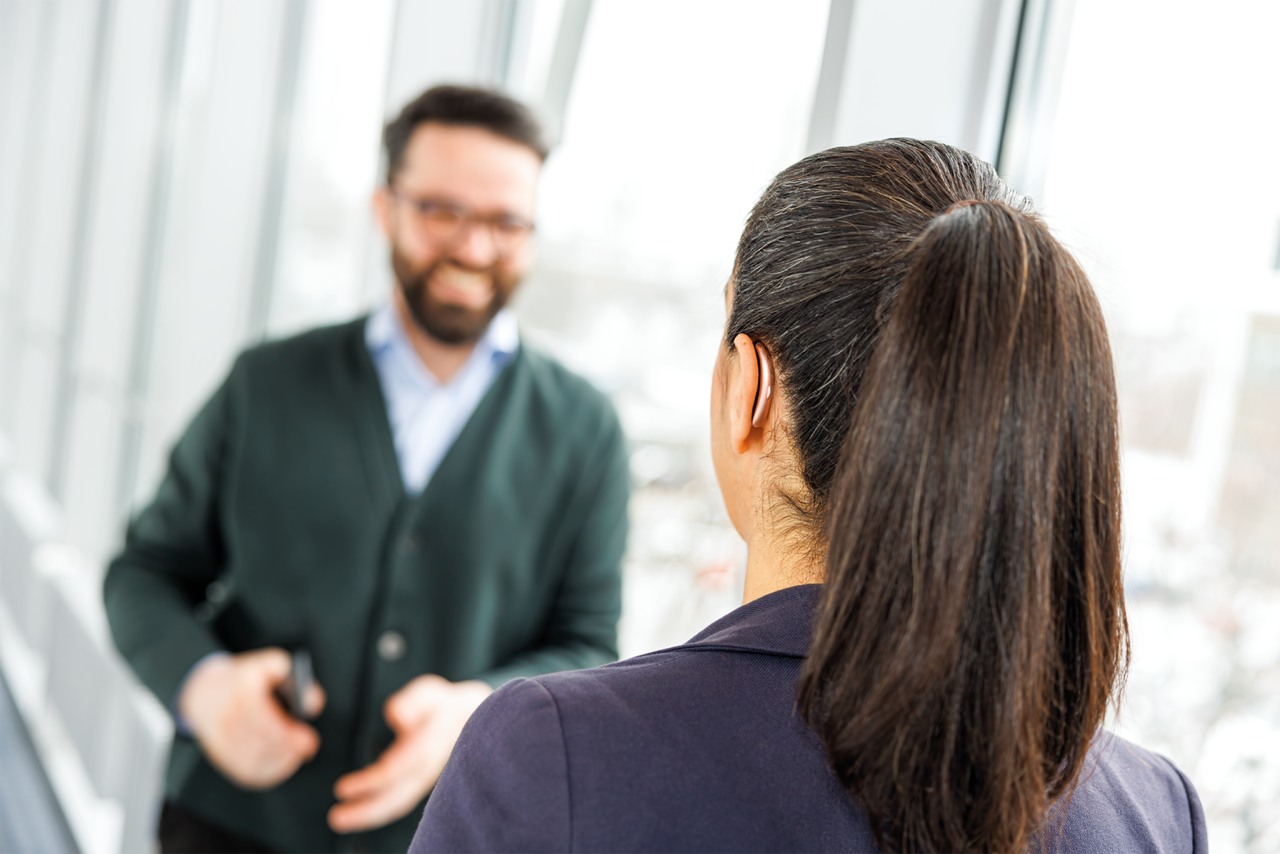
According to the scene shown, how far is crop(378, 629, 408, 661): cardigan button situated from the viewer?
153 cm

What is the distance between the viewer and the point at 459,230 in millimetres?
1641

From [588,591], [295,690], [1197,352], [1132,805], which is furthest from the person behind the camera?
[588,591]

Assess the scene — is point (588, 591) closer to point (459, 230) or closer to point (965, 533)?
point (459, 230)

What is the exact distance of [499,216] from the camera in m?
1.64

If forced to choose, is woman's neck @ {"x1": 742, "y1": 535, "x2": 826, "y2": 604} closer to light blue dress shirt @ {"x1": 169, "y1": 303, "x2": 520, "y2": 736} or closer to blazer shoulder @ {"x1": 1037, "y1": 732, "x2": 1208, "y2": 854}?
blazer shoulder @ {"x1": 1037, "y1": 732, "x2": 1208, "y2": 854}

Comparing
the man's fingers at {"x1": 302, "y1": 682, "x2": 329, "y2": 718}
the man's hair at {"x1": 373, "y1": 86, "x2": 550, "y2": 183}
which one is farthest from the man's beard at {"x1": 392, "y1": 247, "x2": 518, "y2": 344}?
the man's fingers at {"x1": 302, "y1": 682, "x2": 329, "y2": 718}

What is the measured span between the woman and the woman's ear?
9 centimetres

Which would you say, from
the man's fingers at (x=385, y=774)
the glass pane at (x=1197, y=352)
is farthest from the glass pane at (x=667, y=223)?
the man's fingers at (x=385, y=774)

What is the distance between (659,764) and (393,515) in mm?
1048

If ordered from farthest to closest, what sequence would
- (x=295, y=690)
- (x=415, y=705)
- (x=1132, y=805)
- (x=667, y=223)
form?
(x=667, y=223), (x=295, y=690), (x=415, y=705), (x=1132, y=805)

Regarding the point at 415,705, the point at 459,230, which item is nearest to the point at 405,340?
the point at 459,230

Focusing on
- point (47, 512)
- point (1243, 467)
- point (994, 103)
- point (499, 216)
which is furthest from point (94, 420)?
point (1243, 467)

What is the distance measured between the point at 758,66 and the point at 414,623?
3.39 feet

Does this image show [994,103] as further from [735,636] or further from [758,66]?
[735,636]
